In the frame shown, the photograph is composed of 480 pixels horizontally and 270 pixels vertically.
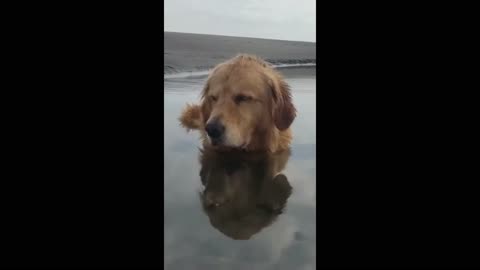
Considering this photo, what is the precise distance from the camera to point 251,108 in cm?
310

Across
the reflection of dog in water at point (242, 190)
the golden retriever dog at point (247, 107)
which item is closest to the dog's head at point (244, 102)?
the golden retriever dog at point (247, 107)

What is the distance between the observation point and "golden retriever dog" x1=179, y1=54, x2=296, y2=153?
9.68 ft

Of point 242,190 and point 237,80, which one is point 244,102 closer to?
point 237,80

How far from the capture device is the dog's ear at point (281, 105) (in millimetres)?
3286

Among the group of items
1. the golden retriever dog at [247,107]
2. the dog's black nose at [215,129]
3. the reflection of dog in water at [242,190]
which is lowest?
the reflection of dog in water at [242,190]

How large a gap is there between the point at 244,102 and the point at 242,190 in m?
0.83

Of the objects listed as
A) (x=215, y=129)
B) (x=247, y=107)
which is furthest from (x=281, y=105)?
(x=215, y=129)

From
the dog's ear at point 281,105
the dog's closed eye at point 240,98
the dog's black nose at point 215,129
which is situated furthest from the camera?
the dog's ear at point 281,105

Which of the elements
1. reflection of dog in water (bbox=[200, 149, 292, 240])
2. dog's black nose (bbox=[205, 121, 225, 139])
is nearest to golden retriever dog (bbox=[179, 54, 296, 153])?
dog's black nose (bbox=[205, 121, 225, 139])

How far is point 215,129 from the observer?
2875mm

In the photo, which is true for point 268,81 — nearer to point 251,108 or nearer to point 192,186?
point 251,108

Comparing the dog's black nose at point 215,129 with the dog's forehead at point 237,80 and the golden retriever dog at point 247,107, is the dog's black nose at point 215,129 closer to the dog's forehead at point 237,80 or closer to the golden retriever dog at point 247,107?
the golden retriever dog at point 247,107

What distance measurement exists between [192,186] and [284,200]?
0.60 metres

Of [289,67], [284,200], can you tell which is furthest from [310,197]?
[289,67]
